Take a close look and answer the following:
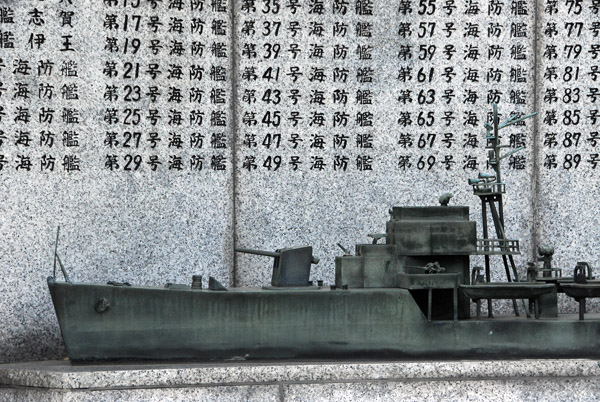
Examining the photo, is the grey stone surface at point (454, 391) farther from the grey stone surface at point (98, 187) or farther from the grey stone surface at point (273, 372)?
the grey stone surface at point (98, 187)

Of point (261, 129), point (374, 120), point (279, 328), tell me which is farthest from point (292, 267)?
point (374, 120)

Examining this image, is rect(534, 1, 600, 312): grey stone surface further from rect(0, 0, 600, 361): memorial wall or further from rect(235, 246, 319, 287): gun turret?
rect(235, 246, 319, 287): gun turret

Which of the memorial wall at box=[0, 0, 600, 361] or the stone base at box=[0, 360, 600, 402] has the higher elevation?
the memorial wall at box=[0, 0, 600, 361]

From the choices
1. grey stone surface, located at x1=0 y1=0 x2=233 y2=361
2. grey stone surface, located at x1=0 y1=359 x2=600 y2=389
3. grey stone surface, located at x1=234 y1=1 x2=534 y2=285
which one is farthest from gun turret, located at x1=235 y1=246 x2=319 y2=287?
grey stone surface, located at x1=0 y1=0 x2=233 y2=361

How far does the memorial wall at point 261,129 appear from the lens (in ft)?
24.5

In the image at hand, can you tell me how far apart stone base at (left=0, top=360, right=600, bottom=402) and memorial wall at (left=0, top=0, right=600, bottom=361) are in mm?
1572

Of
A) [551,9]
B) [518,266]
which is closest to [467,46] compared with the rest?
[551,9]

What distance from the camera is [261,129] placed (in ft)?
25.6

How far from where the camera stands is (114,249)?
7.54 meters

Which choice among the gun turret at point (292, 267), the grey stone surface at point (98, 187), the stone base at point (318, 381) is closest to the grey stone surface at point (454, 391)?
the stone base at point (318, 381)

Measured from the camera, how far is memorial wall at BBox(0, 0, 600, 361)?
294 inches

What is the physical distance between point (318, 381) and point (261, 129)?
2.49 meters

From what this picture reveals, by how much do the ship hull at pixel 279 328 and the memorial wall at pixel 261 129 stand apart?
1357 millimetres

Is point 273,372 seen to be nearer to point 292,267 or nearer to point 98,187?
point 292,267
